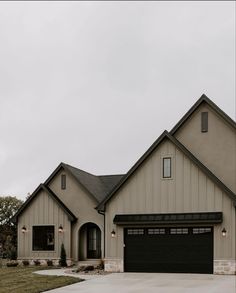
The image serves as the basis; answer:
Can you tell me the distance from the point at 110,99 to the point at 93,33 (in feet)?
46.0

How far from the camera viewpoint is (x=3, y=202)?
44.5 m

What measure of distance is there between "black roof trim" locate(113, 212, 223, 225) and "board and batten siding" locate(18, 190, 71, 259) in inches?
216

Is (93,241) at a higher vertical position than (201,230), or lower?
lower

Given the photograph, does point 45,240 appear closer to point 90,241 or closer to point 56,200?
point 56,200

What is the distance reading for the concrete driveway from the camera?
61.6 feet

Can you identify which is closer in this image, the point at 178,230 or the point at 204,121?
the point at 178,230

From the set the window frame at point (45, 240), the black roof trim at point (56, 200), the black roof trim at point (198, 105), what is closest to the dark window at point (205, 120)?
the black roof trim at point (198, 105)

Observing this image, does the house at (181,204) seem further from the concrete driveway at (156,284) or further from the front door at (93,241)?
the front door at (93,241)

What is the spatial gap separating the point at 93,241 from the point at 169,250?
712 centimetres

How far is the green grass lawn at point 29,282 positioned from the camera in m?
19.2

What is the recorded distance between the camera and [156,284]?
2058 cm

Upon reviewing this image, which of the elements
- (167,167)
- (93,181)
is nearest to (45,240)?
(93,181)

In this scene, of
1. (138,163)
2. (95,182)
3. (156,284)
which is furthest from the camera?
(95,182)

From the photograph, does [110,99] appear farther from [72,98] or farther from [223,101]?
[223,101]
